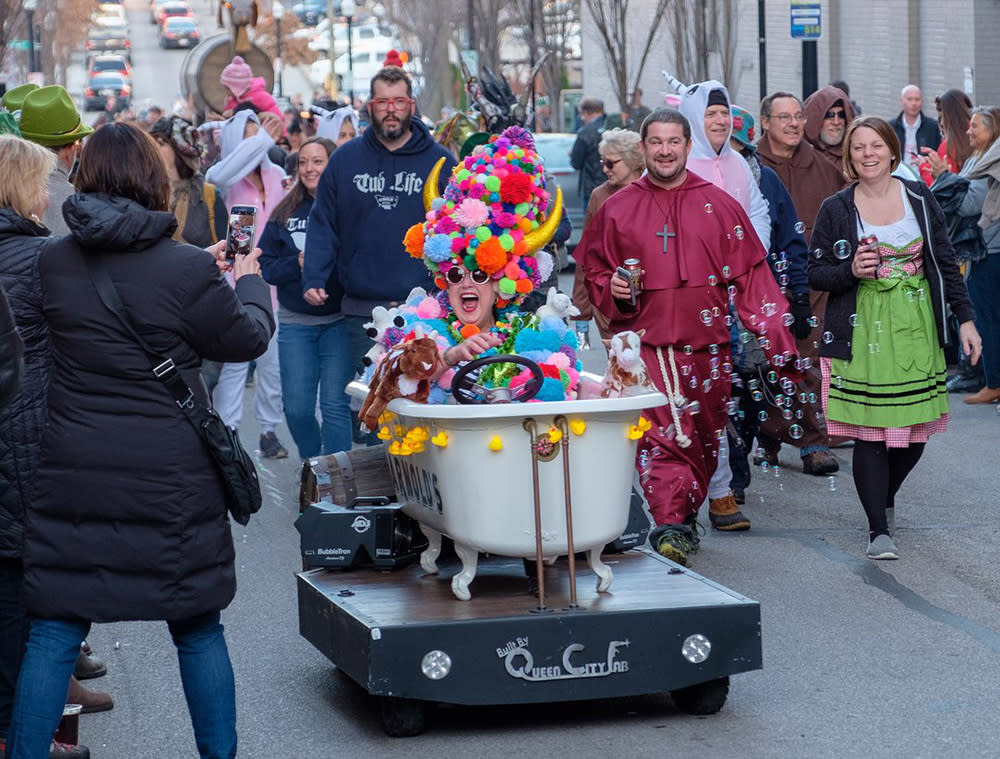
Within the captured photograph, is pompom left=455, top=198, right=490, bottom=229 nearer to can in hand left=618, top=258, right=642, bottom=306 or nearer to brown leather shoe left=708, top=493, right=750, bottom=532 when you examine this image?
can in hand left=618, top=258, right=642, bottom=306

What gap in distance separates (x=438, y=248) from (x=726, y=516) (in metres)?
2.96

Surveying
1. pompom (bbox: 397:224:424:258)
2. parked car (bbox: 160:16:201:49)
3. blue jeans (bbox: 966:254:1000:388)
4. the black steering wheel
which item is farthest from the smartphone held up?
parked car (bbox: 160:16:201:49)

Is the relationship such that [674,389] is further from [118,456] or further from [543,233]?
[118,456]

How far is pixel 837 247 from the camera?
8031mm

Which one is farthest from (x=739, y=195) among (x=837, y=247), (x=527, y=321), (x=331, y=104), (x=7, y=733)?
(x=331, y=104)

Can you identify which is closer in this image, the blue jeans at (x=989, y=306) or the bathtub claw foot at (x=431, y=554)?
the bathtub claw foot at (x=431, y=554)

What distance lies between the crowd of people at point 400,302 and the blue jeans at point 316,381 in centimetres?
2

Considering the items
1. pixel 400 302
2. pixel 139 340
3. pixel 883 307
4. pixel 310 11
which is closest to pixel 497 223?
pixel 139 340

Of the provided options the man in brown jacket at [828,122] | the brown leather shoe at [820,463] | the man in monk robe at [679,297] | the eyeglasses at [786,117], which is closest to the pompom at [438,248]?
the man in monk robe at [679,297]

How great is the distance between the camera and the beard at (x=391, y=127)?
8.93 m

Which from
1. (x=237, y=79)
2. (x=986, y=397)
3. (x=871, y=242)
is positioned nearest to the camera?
(x=871, y=242)

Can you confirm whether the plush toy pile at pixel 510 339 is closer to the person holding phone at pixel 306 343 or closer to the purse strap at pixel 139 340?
the purse strap at pixel 139 340

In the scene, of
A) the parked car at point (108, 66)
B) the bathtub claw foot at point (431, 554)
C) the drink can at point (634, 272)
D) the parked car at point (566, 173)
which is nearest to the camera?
the bathtub claw foot at point (431, 554)

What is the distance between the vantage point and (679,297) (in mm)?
7758
